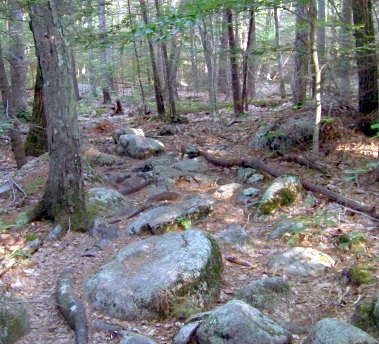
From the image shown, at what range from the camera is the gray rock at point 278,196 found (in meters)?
7.17

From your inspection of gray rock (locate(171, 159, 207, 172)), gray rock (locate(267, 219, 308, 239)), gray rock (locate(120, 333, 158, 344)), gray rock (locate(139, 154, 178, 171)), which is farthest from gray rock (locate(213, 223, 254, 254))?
gray rock (locate(139, 154, 178, 171))

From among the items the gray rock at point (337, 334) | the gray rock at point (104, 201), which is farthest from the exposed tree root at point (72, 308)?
the gray rock at point (104, 201)

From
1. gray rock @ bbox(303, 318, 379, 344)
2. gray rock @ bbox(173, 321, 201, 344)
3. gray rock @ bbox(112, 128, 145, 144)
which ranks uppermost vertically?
gray rock @ bbox(112, 128, 145, 144)

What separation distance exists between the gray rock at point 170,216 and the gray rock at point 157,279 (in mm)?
1187

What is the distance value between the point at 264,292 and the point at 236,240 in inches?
59.6

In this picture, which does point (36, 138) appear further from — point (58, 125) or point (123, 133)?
point (58, 125)

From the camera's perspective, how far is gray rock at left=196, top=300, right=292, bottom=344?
11.7 ft

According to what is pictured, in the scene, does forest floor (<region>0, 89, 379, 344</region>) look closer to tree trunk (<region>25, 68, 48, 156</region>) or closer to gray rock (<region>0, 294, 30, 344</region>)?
gray rock (<region>0, 294, 30, 344</region>)

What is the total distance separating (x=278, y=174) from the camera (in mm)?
8281

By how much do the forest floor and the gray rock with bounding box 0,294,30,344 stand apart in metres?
0.10

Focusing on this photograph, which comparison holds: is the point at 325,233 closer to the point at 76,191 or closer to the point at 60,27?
the point at 76,191

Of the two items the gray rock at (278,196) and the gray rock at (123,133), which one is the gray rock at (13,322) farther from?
the gray rock at (123,133)

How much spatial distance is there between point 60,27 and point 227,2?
2607 mm

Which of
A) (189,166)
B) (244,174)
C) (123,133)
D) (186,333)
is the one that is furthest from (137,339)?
(123,133)
